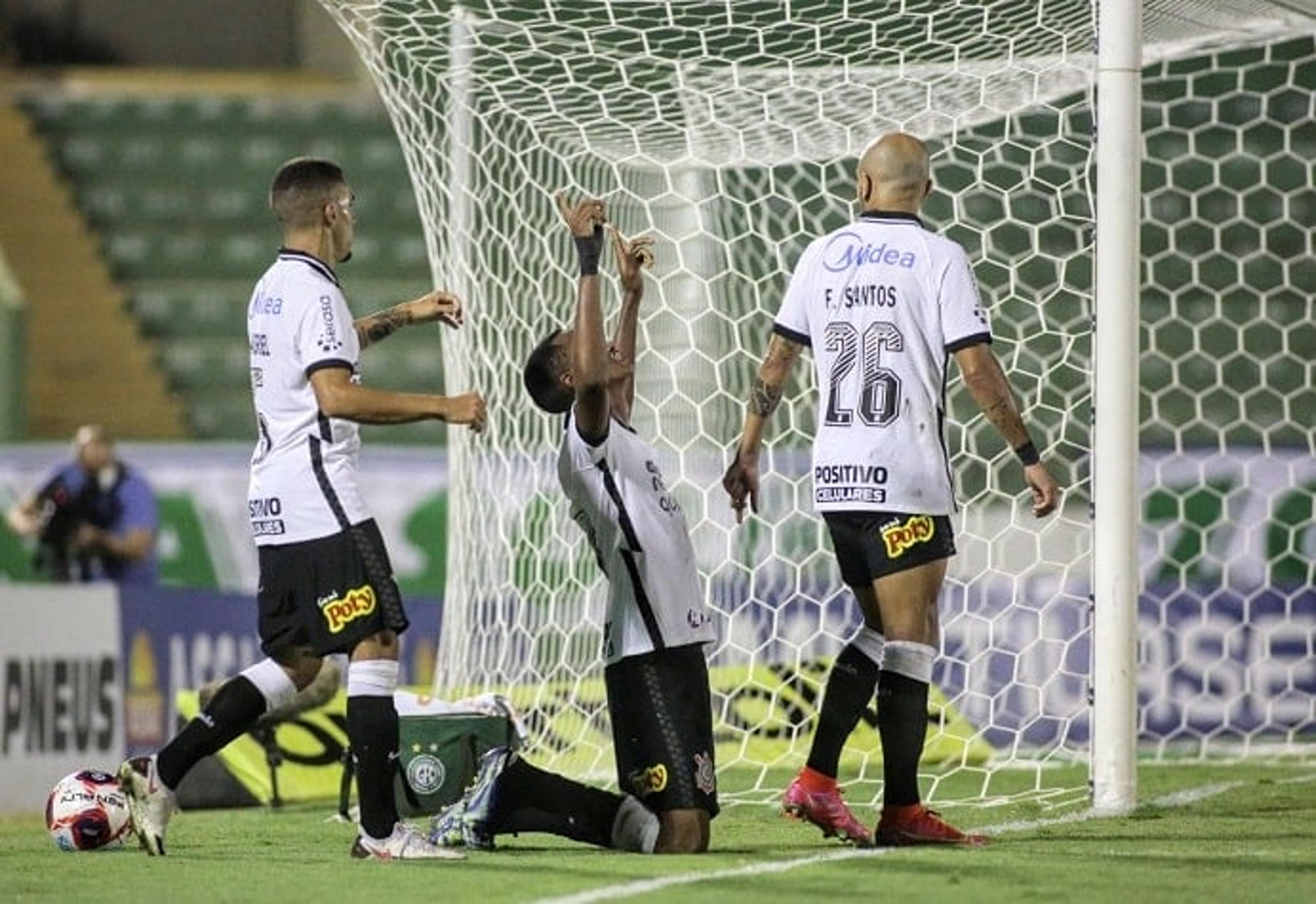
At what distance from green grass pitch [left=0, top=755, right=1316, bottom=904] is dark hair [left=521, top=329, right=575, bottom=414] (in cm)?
117

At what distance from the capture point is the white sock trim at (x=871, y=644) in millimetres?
6578

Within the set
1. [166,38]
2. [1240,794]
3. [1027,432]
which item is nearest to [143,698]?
[1240,794]

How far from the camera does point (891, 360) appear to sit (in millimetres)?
6402

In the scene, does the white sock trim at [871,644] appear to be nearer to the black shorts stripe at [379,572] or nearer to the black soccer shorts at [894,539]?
the black soccer shorts at [894,539]

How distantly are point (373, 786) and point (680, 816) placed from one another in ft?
2.61

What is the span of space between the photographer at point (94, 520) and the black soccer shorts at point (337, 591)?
26.8ft

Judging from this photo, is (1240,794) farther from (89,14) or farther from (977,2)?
(89,14)

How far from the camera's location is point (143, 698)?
11.4 metres

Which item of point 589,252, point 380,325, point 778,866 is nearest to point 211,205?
point 380,325

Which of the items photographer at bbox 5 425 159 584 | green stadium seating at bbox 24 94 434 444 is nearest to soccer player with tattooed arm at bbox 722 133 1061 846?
photographer at bbox 5 425 159 584

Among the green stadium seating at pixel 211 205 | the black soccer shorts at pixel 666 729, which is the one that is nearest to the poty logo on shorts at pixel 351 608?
the black soccer shorts at pixel 666 729

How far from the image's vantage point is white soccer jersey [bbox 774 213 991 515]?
6371 millimetres

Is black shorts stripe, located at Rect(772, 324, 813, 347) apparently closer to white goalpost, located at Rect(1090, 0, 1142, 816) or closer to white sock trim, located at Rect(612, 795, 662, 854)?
white goalpost, located at Rect(1090, 0, 1142, 816)

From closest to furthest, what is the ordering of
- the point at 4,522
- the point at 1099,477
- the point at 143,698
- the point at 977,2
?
the point at 1099,477
the point at 977,2
the point at 143,698
the point at 4,522
